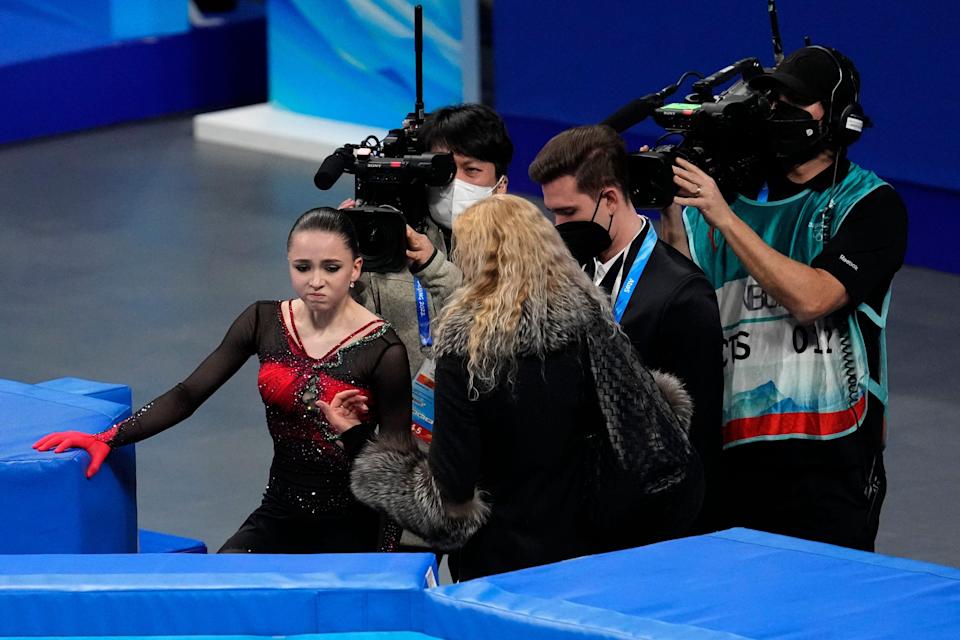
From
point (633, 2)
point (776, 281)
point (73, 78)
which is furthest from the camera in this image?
point (73, 78)

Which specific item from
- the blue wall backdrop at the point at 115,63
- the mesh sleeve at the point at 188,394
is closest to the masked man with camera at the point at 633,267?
the mesh sleeve at the point at 188,394

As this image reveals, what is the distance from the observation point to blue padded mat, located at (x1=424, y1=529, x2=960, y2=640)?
8.91ft

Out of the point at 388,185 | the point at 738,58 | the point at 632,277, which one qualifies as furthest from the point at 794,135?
the point at 738,58

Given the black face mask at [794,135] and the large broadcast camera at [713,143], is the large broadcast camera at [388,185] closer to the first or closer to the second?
the large broadcast camera at [713,143]

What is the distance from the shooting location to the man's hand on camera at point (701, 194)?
3.38 m

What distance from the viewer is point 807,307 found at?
3.38 meters

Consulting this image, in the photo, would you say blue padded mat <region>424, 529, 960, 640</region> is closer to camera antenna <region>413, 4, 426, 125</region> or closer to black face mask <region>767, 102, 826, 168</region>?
black face mask <region>767, 102, 826, 168</region>

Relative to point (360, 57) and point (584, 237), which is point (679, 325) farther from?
point (360, 57)

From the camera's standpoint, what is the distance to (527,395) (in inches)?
118

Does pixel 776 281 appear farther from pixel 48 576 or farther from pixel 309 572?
pixel 48 576

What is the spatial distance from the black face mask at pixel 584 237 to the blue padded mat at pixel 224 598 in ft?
2.29

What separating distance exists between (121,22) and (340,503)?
28.2ft

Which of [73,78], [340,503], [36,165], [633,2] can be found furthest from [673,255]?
[73,78]

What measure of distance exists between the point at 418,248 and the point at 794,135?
93cm
